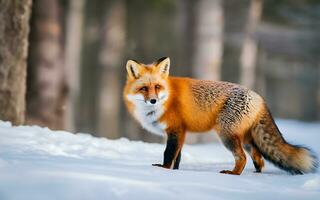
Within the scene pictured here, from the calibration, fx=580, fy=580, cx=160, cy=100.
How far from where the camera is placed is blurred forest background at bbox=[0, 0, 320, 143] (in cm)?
927

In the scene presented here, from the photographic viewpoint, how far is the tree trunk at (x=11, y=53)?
27.8ft

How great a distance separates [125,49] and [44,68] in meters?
14.8

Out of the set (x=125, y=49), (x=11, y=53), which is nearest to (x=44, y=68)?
(x=11, y=53)

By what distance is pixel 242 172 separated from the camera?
689 centimetres

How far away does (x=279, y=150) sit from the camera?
663cm

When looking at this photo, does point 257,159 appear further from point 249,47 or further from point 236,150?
point 249,47

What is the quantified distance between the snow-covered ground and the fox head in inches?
33.5

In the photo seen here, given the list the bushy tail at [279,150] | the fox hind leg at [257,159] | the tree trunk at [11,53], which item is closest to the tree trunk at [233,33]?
the tree trunk at [11,53]

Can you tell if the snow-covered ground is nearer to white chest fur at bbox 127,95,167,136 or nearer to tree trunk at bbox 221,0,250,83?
white chest fur at bbox 127,95,167,136

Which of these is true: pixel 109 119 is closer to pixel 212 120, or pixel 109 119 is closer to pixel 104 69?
pixel 104 69

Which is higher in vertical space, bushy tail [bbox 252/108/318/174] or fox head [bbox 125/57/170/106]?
fox head [bbox 125/57/170/106]

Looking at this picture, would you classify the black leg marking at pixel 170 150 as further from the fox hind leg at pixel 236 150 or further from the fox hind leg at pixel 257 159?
the fox hind leg at pixel 257 159

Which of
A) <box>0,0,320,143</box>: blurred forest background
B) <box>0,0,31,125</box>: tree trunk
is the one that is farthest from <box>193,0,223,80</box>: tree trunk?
<box>0,0,31,125</box>: tree trunk

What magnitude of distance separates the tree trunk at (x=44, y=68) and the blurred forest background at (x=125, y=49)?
21 mm
